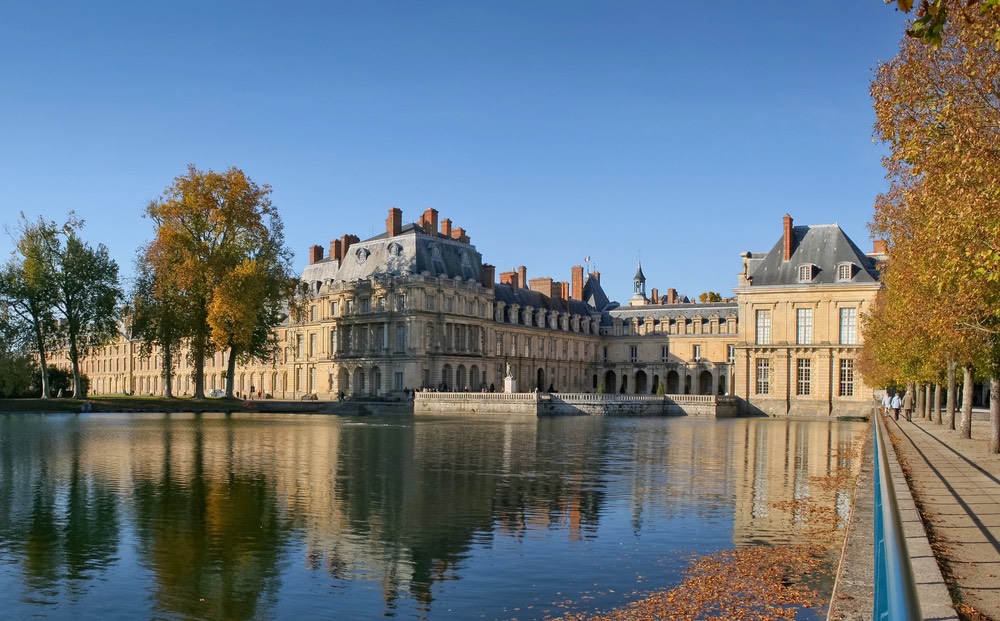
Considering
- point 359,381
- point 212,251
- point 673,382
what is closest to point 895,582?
point 212,251

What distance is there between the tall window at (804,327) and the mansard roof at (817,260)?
2038mm

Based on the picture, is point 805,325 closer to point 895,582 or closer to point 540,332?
point 540,332

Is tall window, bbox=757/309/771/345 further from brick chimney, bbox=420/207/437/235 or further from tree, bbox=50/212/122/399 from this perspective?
tree, bbox=50/212/122/399

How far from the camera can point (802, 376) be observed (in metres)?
60.9

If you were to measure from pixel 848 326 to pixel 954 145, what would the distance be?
161 ft

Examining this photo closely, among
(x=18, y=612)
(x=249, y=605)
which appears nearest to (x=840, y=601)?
(x=249, y=605)

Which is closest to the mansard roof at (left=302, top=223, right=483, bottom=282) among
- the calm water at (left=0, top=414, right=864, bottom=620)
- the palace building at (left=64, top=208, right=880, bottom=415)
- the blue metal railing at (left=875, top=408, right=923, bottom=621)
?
the palace building at (left=64, top=208, right=880, bottom=415)

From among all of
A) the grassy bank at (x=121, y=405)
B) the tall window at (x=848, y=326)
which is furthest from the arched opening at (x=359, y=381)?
the tall window at (x=848, y=326)

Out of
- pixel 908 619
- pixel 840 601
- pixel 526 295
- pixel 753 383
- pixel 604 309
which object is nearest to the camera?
pixel 908 619

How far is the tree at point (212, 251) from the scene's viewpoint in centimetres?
4769

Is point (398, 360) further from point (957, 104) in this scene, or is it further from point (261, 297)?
point (957, 104)

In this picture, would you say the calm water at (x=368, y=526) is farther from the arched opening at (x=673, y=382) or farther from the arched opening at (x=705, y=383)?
the arched opening at (x=673, y=382)

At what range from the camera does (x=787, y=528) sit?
12.4m

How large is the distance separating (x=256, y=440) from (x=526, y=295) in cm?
5489
